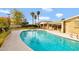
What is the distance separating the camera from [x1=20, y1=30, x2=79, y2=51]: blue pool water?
4.39 meters

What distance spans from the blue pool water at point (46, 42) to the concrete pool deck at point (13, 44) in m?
0.13

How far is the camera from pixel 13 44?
4.49 metres

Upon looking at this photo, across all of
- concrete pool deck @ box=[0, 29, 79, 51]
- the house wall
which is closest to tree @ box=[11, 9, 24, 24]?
concrete pool deck @ box=[0, 29, 79, 51]

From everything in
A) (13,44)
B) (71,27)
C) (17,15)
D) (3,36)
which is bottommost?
(13,44)

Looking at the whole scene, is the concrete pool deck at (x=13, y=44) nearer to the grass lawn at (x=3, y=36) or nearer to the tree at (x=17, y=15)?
the grass lawn at (x=3, y=36)

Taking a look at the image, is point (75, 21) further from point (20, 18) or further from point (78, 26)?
point (20, 18)

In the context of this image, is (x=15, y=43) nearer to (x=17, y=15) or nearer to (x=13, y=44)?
(x=13, y=44)

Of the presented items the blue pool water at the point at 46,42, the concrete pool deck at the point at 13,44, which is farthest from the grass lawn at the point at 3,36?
the blue pool water at the point at 46,42

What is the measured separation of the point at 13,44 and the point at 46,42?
825 millimetres

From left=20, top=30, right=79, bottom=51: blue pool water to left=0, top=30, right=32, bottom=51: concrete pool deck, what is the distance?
0.13m

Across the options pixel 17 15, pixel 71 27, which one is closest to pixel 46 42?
pixel 71 27
